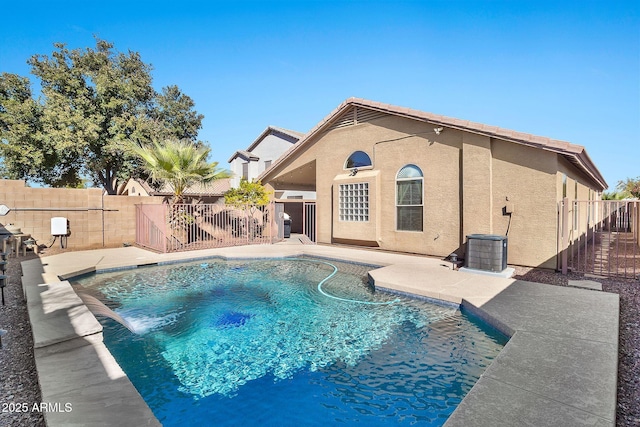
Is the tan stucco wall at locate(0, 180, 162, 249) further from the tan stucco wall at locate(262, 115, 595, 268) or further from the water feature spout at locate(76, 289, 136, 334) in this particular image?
the tan stucco wall at locate(262, 115, 595, 268)

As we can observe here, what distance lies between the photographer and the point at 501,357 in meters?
3.77

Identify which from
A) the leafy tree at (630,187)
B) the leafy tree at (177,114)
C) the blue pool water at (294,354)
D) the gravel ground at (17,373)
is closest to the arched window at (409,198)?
the blue pool water at (294,354)

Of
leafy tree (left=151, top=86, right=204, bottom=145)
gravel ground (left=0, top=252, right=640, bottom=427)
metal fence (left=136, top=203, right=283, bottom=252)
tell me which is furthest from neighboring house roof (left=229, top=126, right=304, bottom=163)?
gravel ground (left=0, top=252, right=640, bottom=427)

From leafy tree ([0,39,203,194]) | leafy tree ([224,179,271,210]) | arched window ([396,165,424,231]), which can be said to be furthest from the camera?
leafy tree ([0,39,203,194])

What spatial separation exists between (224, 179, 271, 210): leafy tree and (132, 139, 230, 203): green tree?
4.77 feet

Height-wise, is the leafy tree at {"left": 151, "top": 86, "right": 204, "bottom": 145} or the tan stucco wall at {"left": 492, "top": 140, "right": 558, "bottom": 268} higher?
the leafy tree at {"left": 151, "top": 86, "right": 204, "bottom": 145}

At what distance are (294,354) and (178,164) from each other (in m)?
10.7

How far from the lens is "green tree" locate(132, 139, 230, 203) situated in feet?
41.9

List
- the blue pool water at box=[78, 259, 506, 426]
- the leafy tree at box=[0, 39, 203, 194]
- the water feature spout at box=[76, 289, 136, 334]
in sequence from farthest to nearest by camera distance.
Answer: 1. the leafy tree at box=[0, 39, 203, 194]
2. the water feature spout at box=[76, 289, 136, 334]
3. the blue pool water at box=[78, 259, 506, 426]

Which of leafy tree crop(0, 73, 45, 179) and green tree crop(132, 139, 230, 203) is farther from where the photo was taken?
leafy tree crop(0, 73, 45, 179)

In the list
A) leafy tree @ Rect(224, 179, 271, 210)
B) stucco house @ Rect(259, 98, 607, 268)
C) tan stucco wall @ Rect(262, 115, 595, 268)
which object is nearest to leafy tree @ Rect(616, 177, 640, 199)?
stucco house @ Rect(259, 98, 607, 268)

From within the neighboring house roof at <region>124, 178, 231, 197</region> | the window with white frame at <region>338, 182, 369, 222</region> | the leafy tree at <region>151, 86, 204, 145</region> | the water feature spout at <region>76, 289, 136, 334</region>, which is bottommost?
the water feature spout at <region>76, 289, 136, 334</region>

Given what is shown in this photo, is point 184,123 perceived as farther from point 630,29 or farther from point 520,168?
point 630,29

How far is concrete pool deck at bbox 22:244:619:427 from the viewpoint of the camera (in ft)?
9.01
